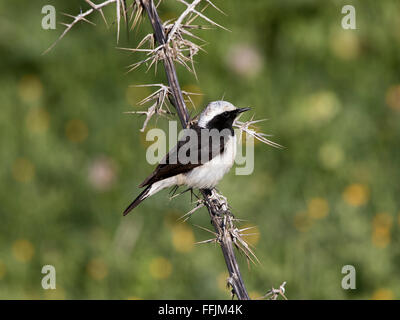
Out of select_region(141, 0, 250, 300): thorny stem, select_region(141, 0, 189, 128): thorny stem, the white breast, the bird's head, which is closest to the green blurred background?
the white breast

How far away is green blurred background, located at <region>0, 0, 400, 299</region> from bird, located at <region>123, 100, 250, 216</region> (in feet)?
3.82

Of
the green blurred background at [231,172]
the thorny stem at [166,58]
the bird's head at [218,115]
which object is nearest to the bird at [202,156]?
the bird's head at [218,115]

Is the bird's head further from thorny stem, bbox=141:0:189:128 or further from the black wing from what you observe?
thorny stem, bbox=141:0:189:128

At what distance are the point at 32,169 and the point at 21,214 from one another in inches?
24.4

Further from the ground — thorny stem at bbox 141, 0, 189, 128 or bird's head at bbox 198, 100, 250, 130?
bird's head at bbox 198, 100, 250, 130

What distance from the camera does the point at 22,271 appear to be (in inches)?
239

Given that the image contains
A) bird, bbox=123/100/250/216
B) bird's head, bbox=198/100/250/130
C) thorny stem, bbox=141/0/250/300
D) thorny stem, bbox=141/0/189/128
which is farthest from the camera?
bird, bbox=123/100/250/216

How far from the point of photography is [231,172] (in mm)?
6594

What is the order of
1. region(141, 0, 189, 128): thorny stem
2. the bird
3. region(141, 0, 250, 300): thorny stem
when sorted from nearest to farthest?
region(141, 0, 250, 300): thorny stem → region(141, 0, 189, 128): thorny stem → the bird

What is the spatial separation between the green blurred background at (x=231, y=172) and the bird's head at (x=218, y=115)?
55.5 inches

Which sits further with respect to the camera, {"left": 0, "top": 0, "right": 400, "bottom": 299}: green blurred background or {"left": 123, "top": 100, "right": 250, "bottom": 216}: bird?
{"left": 0, "top": 0, "right": 400, "bottom": 299}: green blurred background

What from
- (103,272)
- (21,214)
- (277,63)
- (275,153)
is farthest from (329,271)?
(21,214)

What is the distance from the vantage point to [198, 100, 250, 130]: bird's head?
4.24 m

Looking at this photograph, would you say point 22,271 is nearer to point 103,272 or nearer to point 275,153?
point 103,272
